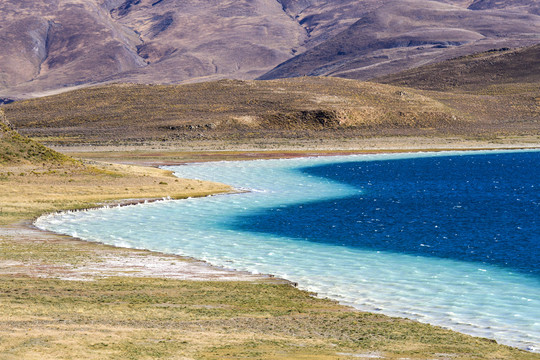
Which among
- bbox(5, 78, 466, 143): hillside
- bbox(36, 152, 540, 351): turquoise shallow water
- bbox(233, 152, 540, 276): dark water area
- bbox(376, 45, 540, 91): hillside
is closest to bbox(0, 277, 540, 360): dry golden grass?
bbox(36, 152, 540, 351): turquoise shallow water

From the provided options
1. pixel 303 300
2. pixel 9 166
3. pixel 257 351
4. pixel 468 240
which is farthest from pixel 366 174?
pixel 257 351

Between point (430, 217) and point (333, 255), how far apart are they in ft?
41.1

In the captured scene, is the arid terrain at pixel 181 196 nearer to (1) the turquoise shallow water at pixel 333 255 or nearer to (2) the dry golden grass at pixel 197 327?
(2) the dry golden grass at pixel 197 327

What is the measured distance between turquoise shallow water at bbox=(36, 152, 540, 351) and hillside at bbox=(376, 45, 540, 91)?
135 meters

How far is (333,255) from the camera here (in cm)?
2770

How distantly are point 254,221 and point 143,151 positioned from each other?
172ft

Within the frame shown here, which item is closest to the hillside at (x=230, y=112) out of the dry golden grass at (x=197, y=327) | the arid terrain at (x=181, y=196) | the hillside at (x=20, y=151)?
the arid terrain at (x=181, y=196)

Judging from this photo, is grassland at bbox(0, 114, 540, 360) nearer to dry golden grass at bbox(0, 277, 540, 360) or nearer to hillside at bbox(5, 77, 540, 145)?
dry golden grass at bbox(0, 277, 540, 360)

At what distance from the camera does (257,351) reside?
14.0m

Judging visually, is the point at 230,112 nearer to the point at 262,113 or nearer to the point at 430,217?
the point at 262,113

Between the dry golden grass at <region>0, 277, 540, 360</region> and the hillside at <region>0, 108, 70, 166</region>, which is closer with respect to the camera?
the dry golden grass at <region>0, 277, 540, 360</region>

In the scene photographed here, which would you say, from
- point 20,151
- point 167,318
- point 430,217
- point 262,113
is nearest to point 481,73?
point 262,113

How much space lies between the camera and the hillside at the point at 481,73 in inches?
6983

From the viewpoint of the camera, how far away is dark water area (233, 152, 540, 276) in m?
29.3
